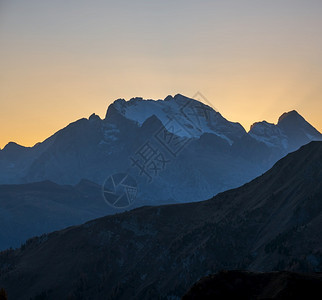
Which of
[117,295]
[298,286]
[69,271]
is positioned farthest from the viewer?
[69,271]

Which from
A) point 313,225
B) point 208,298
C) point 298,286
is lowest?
point 313,225

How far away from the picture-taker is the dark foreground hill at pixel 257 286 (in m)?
48.5

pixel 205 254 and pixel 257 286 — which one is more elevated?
pixel 257 286

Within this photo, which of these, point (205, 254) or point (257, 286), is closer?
point (257, 286)

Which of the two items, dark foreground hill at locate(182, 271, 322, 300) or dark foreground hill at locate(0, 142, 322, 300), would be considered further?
dark foreground hill at locate(0, 142, 322, 300)

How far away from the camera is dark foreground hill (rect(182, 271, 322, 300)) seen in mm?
48469

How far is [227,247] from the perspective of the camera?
175 metres

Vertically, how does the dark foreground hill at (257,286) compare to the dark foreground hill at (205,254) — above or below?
above

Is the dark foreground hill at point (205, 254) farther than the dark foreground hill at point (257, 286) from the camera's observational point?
Yes

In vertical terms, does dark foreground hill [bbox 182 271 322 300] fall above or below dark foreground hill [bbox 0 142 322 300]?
above

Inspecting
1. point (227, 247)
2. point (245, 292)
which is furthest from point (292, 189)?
point (245, 292)

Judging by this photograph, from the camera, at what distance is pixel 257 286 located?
172ft

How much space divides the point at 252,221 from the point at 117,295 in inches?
2208

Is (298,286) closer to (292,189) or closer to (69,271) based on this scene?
(292,189)
